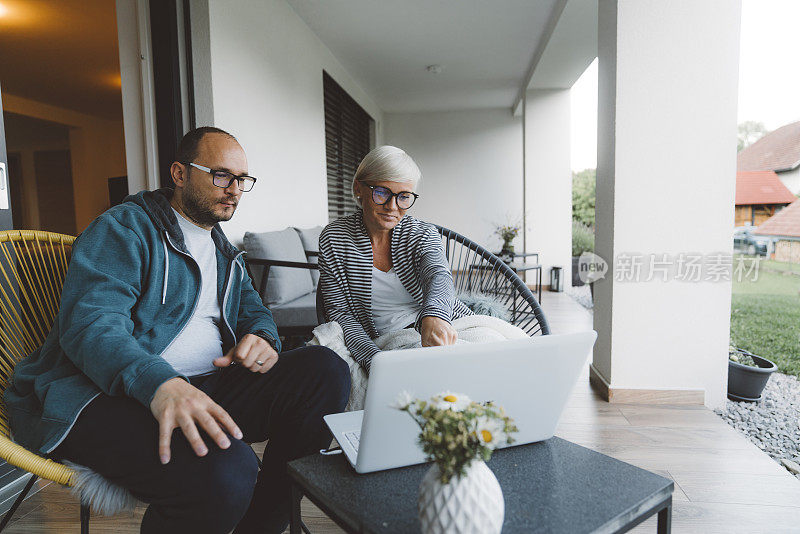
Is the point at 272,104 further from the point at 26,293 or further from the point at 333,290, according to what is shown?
the point at 26,293

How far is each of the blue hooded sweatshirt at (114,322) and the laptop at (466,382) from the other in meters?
0.44

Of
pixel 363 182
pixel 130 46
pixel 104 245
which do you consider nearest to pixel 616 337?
pixel 363 182

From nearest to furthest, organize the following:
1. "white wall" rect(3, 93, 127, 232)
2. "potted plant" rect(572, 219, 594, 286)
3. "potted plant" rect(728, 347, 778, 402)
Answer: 1. "potted plant" rect(728, 347, 778, 402)
2. "white wall" rect(3, 93, 127, 232)
3. "potted plant" rect(572, 219, 594, 286)

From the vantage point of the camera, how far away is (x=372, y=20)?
4270 millimetres

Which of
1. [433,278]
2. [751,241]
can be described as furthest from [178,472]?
[751,241]

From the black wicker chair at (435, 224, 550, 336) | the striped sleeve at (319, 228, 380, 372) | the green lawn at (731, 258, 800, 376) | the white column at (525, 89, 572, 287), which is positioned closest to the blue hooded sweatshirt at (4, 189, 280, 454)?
the striped sleeve at (319, 228, 380, 372)

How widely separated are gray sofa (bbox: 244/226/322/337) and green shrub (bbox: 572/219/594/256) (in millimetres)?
5972

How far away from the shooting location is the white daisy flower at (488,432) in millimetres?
578

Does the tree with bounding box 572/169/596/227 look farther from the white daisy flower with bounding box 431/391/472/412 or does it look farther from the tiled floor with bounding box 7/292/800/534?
the white daisy flower with bounding box 431/391/472/412

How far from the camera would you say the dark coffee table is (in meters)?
0.71

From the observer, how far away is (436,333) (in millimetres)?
1314

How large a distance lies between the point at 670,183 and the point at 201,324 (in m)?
2.21

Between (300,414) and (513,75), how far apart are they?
5.95 m

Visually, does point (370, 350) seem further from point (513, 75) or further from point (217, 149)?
point (513, 75)
